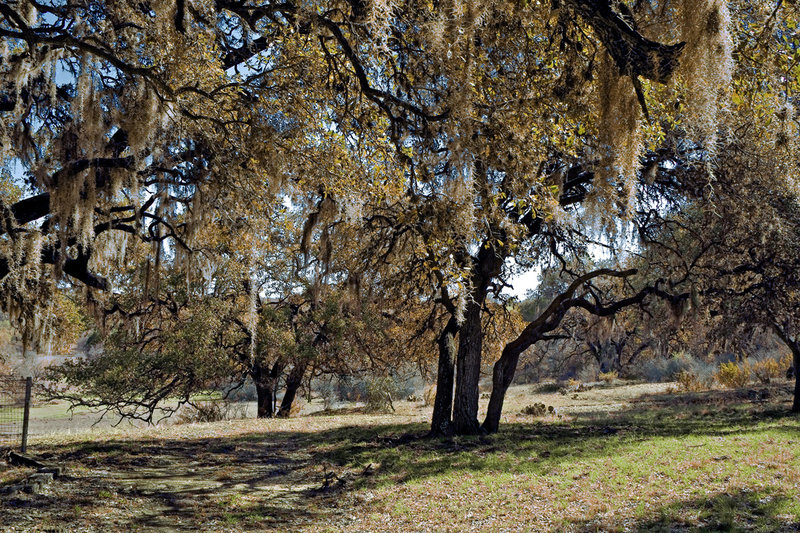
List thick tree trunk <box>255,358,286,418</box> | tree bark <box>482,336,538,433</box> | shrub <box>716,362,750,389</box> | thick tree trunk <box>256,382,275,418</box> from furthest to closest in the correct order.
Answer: shrub <box>716,362,750,389</box>
thick tree trunk <box>256,382,275,418</box>
thick tree trunk <box>255,358,286,418</box>
tree bark <box>482,336,538,433</box>

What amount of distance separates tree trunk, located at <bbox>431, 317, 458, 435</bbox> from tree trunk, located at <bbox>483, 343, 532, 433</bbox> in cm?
91

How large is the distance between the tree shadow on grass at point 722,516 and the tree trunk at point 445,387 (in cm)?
605

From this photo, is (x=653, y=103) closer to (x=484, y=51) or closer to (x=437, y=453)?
(x=484, y=51)

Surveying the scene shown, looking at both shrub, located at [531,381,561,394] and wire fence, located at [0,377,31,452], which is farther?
shrub, located at [531,381,561,394]

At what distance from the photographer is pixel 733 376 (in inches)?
848

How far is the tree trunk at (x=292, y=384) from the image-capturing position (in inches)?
761

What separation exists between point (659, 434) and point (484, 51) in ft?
29.1

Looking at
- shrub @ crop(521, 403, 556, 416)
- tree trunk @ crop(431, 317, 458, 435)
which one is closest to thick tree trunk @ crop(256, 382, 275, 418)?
A: shrub @ crop(521, 403, 556, 416)

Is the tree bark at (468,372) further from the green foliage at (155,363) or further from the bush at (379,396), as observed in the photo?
the bush at (379,396)

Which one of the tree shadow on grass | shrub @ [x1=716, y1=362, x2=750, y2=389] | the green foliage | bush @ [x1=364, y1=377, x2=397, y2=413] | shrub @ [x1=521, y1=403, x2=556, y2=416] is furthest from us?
shrub @ [x1=716, y1=362, x2=750, y2=389]

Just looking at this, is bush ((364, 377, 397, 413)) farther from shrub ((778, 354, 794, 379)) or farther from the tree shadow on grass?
shrub ((778, 354, 794, 379))

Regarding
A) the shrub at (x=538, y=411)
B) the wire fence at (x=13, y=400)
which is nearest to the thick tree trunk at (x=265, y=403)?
the shrub at (x=538, y=411)

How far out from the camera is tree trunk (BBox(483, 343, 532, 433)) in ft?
39.8

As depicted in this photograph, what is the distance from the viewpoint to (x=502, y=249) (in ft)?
36.7
